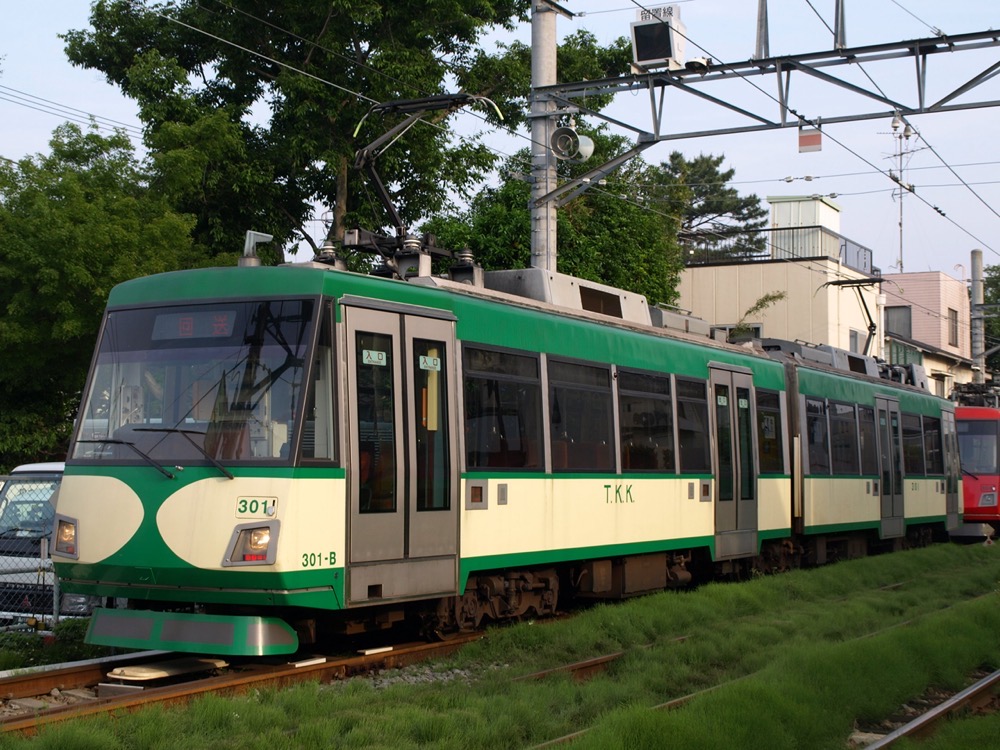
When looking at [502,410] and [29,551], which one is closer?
[502,410]

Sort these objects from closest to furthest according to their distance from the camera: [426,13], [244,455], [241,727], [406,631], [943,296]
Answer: [241,727] < [244,455] < [406,631] < [426,13] < [943,296]

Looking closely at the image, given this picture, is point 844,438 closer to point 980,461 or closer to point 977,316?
point 980,461

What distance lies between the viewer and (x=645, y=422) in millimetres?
14078

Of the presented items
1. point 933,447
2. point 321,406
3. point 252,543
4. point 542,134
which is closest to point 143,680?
point 252,543

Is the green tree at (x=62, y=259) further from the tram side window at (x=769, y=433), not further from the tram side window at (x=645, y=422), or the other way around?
the tram side window at (x=769, y=433)

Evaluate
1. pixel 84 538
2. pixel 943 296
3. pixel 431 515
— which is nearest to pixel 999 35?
pixel 431 515

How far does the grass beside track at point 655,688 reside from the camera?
7.29m

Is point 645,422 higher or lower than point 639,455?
higher

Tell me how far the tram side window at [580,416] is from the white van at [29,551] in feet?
15.2

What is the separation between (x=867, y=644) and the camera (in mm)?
11039

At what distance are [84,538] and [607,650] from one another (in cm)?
457

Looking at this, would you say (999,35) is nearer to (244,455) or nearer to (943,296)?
(244,455)

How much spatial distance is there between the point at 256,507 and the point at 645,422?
614cm

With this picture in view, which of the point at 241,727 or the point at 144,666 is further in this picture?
the point at 144,666
